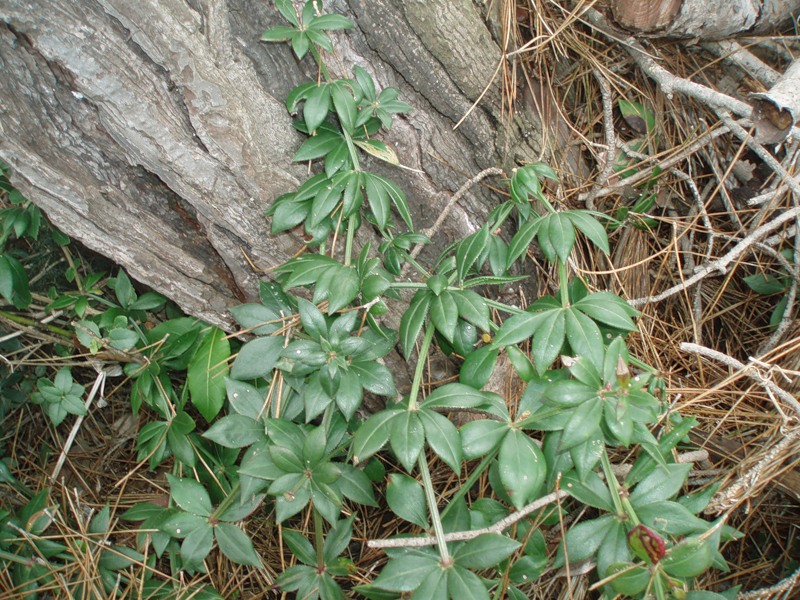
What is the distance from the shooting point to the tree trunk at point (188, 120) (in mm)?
1280

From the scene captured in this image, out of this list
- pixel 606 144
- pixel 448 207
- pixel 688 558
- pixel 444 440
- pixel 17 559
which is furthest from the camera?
pixel 606 144

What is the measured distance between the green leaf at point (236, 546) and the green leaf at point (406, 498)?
36 centimetres

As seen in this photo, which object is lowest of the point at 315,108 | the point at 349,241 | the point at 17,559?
the point at 17,559

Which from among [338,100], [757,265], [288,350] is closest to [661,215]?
[757,265]

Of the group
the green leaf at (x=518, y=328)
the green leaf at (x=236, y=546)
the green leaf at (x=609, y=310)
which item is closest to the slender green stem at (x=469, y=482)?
the green leaf at (x=518, y=328)

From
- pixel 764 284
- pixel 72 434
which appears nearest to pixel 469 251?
pixel 764 284

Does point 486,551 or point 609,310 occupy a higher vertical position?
point 609,310

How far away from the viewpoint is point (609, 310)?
47.7 inches

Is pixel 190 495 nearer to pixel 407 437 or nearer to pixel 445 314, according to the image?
pixel 407 437

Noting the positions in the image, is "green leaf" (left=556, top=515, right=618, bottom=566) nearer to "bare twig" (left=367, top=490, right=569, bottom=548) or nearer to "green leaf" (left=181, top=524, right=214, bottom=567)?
"bare twig" (left=367, top=490, right=569, bottom=548)

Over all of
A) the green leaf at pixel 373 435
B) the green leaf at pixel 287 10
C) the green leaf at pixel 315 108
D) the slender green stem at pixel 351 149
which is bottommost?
the green leaf at pixel 373 435

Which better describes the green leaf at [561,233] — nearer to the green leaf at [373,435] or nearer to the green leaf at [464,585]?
the green leaf at [373,435]

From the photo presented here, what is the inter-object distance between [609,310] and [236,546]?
930 millimetres

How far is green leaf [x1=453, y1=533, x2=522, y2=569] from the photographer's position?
1097 mm
